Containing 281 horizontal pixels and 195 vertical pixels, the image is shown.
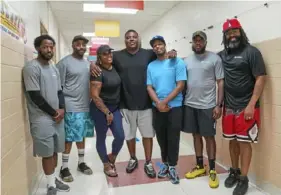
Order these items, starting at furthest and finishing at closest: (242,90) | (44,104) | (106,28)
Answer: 1. (106,28)
2. (242,90)
3. (44,104)

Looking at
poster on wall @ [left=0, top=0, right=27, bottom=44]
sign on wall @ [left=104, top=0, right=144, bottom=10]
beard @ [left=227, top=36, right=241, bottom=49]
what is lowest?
beard @ [left=227, top=36, right=241, bottom=49]

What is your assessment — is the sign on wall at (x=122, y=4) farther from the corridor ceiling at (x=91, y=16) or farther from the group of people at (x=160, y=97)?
the group of people at (x=160, y=97)

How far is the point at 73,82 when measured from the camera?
260cm

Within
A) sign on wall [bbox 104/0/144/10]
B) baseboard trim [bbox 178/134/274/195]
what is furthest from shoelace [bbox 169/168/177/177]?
sign on wall [bbox 104/0/144/10]

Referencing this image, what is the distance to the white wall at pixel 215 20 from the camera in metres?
2.33

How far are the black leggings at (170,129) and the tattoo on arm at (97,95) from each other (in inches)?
23.6

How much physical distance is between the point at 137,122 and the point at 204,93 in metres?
0.86

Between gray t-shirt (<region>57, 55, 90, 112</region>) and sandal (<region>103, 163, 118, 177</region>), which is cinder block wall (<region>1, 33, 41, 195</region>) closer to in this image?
gray t-shirt (<region>57, 55, 90, 112</region>)

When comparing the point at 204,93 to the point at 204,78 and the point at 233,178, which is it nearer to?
the point at 204,78

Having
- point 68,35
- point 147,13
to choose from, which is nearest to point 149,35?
point 147,13

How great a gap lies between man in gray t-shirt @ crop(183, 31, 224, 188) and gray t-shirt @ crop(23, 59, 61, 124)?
1464 mm

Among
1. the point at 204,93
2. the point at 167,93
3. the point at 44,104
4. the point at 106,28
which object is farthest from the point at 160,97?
the point at 106,28

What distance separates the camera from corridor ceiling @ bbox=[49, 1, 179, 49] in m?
5.19

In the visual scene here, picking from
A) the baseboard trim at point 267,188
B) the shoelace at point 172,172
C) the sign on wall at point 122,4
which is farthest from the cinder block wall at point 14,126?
the baseboard trim at point 267,188
